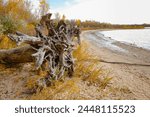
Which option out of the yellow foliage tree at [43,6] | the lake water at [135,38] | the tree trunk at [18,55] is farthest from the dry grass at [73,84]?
the yellow foliage tree at [43,6]

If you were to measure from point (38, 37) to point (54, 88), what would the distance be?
4.16ft

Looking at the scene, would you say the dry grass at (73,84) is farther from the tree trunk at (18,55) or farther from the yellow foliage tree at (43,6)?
the yellow foliage tree at (43,6)

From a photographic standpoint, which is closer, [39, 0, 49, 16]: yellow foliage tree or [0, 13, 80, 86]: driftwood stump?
[0, 13, 80, 86]: driftwood stump

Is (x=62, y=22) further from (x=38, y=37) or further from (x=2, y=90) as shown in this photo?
(x=2, y=90)

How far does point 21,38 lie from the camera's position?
500 centimetres

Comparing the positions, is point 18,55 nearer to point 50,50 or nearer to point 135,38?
point 50,50

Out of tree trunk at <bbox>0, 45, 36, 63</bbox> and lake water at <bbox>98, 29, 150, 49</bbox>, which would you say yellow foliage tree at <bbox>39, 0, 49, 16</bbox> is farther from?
tree trunk at <bbox>0, 45, 36, 63</bbox>

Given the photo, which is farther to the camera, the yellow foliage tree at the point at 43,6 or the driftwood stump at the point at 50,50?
the yellow foliage tree at the point at 43,6

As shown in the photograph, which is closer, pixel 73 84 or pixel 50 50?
pixel 73 84

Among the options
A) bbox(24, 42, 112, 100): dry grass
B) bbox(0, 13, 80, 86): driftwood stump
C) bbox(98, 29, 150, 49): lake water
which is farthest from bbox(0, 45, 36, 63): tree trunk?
bbox(98, 29, 150, 49): lake water

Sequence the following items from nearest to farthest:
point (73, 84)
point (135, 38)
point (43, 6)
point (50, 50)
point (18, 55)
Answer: point (73, 84), point (50, 50), point (18, 55), point (43, 6), point (135, 38)

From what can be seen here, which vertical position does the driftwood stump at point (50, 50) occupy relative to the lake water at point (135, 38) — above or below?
above

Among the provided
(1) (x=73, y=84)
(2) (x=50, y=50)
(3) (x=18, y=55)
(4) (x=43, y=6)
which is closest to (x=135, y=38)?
(4) (x=43, y=6)

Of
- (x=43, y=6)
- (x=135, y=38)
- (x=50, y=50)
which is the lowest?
(x=135, y=38)
